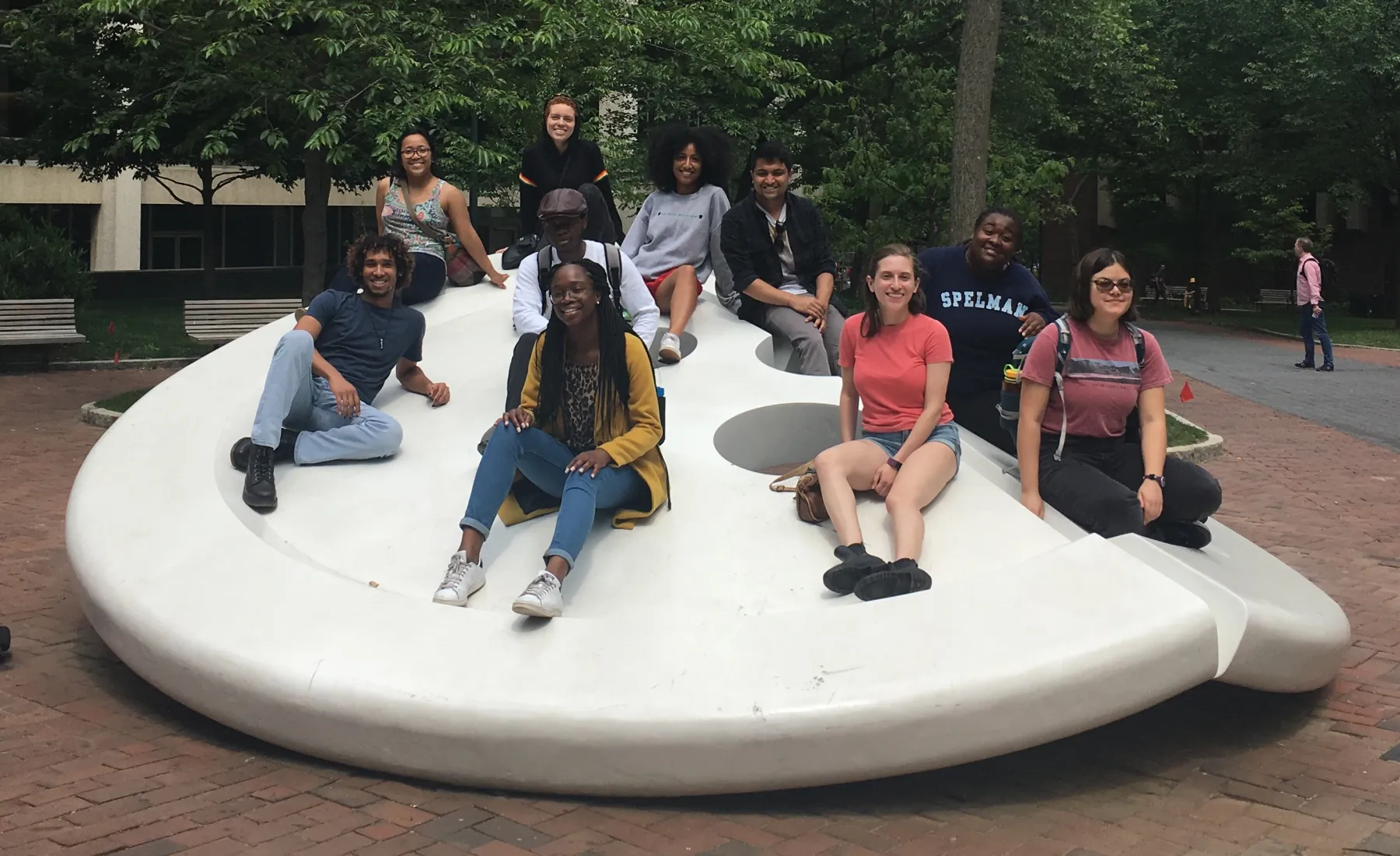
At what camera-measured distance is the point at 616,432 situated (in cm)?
547

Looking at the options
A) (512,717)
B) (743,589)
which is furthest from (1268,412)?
(512,717)

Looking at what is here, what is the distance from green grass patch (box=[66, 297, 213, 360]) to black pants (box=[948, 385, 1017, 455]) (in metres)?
15.0

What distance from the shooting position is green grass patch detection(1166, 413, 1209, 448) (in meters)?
12.0

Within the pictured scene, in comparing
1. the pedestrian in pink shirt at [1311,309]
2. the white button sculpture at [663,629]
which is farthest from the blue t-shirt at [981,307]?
the pedestrian in pink shirt at [1311,309]

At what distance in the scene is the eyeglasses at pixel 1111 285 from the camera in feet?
17.6

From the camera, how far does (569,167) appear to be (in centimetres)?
809

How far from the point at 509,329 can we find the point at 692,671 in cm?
381

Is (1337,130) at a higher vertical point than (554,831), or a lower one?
higher

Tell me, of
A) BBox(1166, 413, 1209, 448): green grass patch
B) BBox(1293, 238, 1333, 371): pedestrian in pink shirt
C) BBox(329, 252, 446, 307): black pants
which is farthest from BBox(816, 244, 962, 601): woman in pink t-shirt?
BBox(1293, 238, 1333, 371): pedestrian in pink shirt

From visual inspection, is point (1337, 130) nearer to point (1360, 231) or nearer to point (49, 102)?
point (1360, 231)

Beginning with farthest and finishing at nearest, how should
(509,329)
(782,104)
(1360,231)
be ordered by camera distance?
(1360,231)
(782,104)
(509,329)

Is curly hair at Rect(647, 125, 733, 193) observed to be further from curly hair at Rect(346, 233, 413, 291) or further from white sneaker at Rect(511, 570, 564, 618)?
white sneaker at Rect(511, 570, 564, 618)

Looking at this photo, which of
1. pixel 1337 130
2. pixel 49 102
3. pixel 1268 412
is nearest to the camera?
pixel 1268 412

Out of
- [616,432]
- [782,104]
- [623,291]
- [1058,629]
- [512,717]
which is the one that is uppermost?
[782,104]
